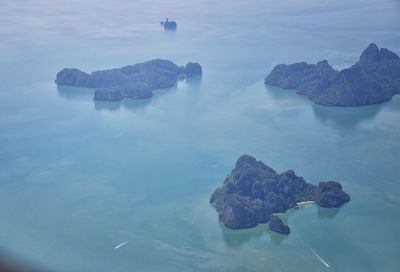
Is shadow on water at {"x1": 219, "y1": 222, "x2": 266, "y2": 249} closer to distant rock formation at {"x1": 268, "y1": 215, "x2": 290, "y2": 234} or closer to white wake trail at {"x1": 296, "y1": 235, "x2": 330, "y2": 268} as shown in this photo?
distant rock formation at {"x1": 268, "y1": 215, "x2": 290, "y2": 234}

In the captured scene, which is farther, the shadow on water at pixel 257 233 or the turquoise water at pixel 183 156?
the shadow on water at pixel 257 233

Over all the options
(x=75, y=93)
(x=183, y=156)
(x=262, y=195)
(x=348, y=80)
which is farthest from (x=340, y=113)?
(x=75, y=93)

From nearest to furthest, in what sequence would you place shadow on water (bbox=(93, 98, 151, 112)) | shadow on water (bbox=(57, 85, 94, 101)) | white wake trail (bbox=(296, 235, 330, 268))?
white wake trail (bbox=(296, 235, 330, 268)) → shadow on water (bbox=(93, 98, 151, 112)) → shadow on water (bbox=(57, 85, 94, 101))

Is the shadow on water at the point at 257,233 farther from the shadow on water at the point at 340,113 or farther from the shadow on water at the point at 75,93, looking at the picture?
the shadow on water at the point at 75,93

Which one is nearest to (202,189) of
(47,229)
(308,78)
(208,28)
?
(47,229)

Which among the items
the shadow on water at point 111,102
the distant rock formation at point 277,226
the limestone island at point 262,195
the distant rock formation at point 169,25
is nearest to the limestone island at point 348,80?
the shadow on water at point 111,102

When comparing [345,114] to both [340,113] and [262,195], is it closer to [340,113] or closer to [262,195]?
[340,113]

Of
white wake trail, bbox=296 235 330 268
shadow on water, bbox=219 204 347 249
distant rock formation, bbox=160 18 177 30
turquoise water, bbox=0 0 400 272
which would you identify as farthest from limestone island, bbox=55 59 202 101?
white wake trail, bbox=296 235 330 268
